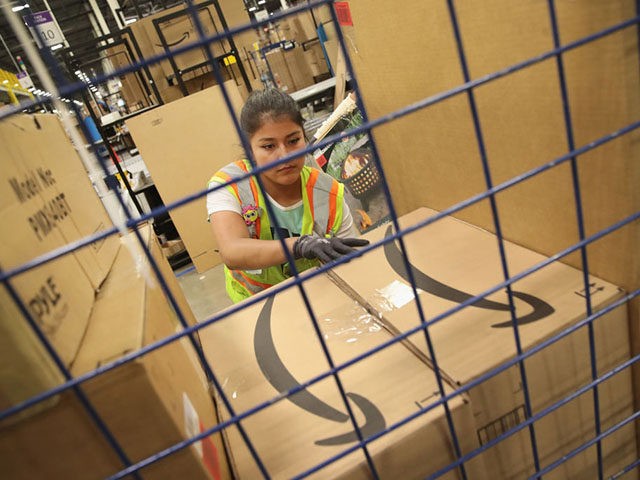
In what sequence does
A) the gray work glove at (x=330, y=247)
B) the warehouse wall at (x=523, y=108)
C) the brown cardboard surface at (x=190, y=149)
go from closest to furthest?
the warehouse wall at (x=523, y=108), the gray work glove at (x=330, y=247), the brown cardboard surface at (x=190, y=149)

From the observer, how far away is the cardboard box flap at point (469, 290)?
759mm

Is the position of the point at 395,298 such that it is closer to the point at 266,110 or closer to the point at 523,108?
the point at 523,108

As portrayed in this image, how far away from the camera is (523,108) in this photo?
798 mm

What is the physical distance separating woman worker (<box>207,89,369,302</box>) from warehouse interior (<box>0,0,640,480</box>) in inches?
9.0

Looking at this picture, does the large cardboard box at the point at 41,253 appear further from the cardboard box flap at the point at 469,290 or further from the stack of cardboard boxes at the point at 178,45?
the stack of cardboard boxes at the point at 178,45

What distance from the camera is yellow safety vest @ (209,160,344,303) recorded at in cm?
145

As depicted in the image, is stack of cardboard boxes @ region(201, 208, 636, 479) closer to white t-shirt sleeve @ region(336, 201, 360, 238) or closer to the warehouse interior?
the warehouse interior

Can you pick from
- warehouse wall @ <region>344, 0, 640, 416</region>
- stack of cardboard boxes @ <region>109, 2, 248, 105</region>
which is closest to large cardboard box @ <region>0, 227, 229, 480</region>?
warehouse wall @ <region>344, 0, 640, 416</region>

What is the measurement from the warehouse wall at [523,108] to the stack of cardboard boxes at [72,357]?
0.72 metres

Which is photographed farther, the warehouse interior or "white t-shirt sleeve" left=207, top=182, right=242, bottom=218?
"white t-shirt sleeve" left=207, top=182, right=242, bottom=218

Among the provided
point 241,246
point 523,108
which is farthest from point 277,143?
point 523,108

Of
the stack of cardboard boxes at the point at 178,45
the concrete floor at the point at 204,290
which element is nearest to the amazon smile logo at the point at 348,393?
the concrete floor at the point at 204,290

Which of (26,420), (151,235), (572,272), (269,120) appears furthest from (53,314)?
(269,120)

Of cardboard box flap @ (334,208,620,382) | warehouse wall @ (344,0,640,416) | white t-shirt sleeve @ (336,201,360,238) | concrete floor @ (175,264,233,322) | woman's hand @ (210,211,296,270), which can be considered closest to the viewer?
warehouse wall @ (344,0,640,416)
